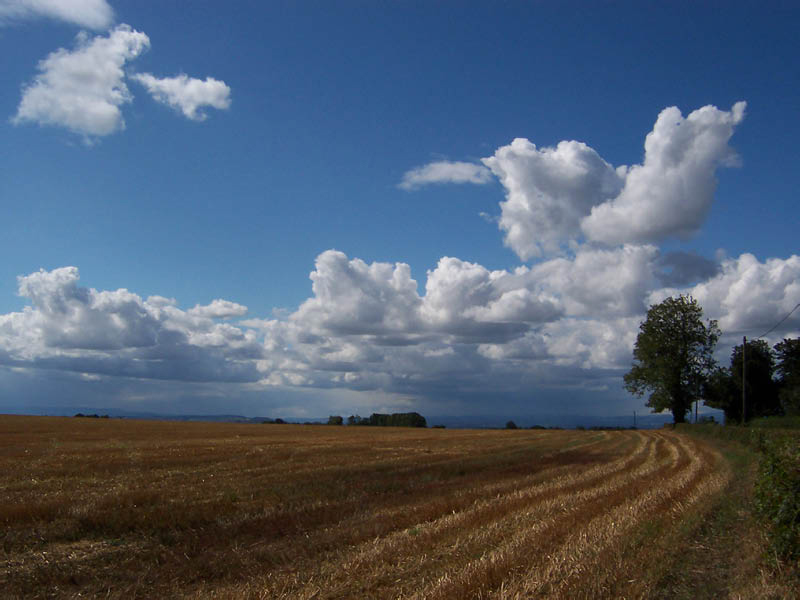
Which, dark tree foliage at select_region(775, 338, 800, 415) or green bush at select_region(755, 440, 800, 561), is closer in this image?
green bush at select_region(755, 440, 800, 561)

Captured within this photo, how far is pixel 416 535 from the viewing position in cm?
1078

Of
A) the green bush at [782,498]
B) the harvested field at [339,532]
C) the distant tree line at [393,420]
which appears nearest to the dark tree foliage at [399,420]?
the distant tree line at [393,420]

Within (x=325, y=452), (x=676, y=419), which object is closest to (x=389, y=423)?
(x=676, y=419)

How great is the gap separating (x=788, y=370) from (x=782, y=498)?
273 ft

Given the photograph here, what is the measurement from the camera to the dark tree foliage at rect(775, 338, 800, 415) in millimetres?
72188

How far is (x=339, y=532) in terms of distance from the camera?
36.6 ft

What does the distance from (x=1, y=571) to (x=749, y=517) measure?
13.2 m

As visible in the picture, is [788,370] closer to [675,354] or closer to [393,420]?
[675,354]

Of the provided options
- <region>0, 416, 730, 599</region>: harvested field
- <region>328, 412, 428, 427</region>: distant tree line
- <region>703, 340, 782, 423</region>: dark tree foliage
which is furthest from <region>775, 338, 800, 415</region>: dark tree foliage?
<region>328, 412, 428, 427</region>: distant tree line

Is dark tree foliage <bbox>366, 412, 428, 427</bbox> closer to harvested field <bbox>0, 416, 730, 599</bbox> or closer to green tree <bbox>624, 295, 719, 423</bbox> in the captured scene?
green tree <bbox>624, 295, 719, 423</bbox>

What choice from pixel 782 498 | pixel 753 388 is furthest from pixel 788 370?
pixel 782 498

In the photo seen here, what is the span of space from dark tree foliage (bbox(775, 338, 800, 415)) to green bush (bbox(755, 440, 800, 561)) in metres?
70.5

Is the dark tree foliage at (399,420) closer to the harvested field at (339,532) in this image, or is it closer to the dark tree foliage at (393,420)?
the dark tree foliage at (393,420)

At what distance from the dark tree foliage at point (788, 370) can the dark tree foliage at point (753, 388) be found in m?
2.29
